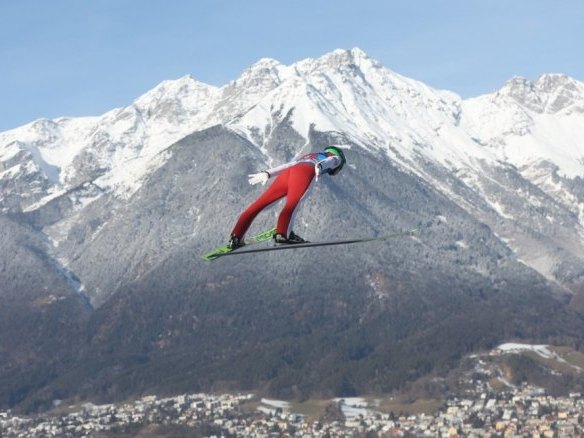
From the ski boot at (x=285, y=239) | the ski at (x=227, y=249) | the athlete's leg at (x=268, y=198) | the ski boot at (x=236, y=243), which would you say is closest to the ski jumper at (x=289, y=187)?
the athlete's leg at (x=268, y=198)

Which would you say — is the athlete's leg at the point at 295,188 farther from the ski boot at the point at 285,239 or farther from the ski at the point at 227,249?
the ski at the point at 227,249

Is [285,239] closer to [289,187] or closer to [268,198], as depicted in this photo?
[268,198]

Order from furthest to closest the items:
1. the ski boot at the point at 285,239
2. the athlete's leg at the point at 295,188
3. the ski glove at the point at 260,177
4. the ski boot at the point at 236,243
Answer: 1. the ski boot at the point at 236,243
2. the ski boot at the point at 285,239
3. the ski glove at the point at 260,177
4. the athlete's leg at the point at 295,188

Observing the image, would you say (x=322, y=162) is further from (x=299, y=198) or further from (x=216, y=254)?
(x=216, y=254)

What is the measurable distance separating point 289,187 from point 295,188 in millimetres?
204

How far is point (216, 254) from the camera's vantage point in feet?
131

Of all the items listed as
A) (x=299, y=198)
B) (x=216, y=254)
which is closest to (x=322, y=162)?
(x=299, y=198)

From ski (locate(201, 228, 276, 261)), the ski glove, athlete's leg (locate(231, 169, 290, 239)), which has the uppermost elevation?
the ski glove

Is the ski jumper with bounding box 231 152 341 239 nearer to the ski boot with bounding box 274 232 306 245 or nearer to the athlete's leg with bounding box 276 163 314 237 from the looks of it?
the athlete's leg with bounding box 276 163 314 237

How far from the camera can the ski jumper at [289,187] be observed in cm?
3953

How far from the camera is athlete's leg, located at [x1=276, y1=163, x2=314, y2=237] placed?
39500 millimetres

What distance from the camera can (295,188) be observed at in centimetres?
3950

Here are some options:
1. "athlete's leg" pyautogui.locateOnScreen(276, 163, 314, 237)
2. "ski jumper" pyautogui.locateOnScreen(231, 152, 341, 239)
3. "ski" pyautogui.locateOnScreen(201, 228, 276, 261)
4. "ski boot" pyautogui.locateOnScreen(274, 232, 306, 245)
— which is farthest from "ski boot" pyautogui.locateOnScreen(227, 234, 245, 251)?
"athlete's leg" pyautogui.locateOnScreen(276, 163, 314, 237)

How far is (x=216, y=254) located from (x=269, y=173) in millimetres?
2583
